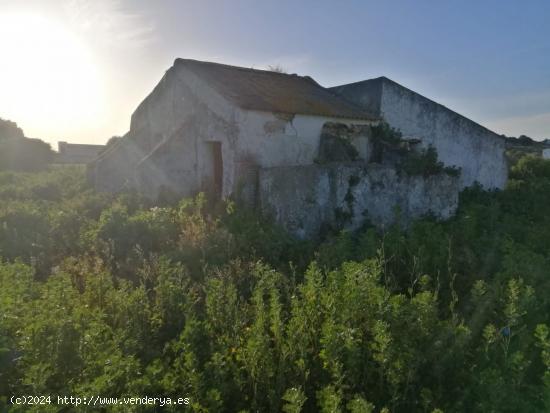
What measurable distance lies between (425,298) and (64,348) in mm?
3605

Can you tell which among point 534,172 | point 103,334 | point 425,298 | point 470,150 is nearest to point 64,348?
point 103,334

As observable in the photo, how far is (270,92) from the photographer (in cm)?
1309

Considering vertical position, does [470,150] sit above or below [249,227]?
above

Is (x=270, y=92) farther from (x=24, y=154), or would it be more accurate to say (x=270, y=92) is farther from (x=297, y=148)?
(x=24, y=154)

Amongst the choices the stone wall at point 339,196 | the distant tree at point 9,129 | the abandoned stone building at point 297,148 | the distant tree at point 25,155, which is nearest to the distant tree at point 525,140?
the abandoned stone building at point 297,148

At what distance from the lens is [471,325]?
4875mm

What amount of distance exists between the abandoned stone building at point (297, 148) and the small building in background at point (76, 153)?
25.2m

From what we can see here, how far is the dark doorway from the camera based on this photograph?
1227cm

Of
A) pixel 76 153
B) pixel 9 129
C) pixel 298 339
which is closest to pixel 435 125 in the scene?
pixel 298 339

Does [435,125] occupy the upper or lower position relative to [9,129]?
lower

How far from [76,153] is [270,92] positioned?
116 ft

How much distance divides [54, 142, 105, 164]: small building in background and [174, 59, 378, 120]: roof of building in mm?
27974

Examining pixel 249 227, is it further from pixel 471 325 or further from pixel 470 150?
pixel 470 150

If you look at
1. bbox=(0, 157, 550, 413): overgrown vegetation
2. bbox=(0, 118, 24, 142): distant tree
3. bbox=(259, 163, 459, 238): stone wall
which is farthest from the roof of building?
bbox=(0, 118, 24, 142): distant tree
